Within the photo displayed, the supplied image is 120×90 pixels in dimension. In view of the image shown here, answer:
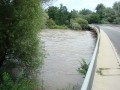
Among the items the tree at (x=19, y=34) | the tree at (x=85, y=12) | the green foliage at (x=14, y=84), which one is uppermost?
the tree at (x=85, y=12)

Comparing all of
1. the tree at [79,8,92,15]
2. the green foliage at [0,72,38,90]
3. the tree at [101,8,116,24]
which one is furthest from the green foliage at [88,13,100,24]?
the green foliage at [0,72,38,90]

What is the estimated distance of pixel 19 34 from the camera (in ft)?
31.1

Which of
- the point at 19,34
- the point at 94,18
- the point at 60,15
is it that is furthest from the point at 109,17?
the point at 19,34

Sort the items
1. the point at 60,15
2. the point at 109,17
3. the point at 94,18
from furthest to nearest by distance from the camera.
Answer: the point at 94,18, the point at 109,17, the point at 60,15

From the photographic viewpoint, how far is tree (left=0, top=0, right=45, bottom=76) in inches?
367

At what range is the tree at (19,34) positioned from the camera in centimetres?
932

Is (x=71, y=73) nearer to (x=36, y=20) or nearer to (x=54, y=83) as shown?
(x=54, y=83)

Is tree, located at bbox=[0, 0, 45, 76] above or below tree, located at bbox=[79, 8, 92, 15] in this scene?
below

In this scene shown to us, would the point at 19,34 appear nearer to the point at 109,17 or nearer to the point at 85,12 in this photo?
the point at 109,17

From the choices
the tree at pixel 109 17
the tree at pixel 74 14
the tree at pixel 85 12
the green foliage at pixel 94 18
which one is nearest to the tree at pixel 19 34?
the tree at pixel 74 14

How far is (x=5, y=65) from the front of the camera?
10266mm

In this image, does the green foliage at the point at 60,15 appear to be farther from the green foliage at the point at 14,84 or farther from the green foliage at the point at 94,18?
the green foliage at the point at 14,84

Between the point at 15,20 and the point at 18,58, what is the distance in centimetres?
193

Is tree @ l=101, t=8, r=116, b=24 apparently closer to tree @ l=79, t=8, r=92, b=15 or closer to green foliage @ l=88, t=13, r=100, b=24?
green foliage @ l=88, t=13, r=100, b=24
